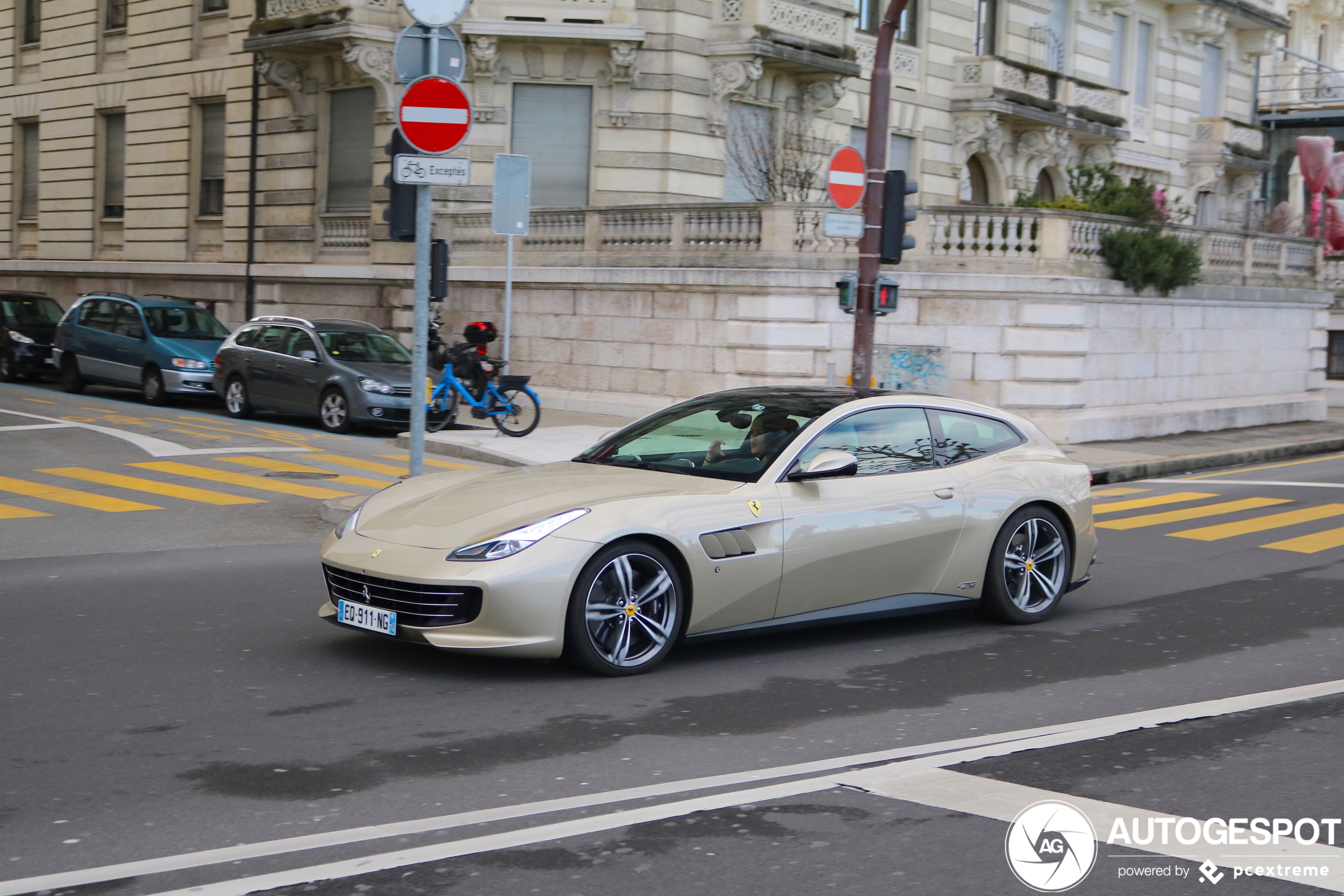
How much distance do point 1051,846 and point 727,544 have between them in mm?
2648

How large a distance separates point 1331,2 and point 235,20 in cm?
3501

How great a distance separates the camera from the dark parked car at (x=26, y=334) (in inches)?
1028

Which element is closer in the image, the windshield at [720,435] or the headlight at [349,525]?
the headlight at [349,525]

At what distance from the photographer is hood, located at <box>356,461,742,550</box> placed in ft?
21.2

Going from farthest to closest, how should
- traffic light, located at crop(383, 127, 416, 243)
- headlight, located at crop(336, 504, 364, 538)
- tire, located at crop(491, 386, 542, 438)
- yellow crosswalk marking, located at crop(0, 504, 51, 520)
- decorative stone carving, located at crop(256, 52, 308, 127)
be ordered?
decorative stone carving, located at crop(256, 52, 308, 127), tire, located at crop(491, 386, 542, 438), yellow crosswalk marking, located at crop(0, 504, 51, 520), traffic light, located at crop(383, 127, 416, 243), headlight, located at crop(336, 504, 364, 538)

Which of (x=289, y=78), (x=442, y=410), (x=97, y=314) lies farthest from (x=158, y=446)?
(x=289, y=78)

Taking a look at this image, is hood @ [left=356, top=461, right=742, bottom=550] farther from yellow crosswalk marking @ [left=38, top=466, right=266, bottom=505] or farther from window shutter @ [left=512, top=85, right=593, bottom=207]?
window shutter @ [left=512, top=85, right=593, bottom=207]

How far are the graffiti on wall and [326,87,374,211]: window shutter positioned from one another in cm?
1183

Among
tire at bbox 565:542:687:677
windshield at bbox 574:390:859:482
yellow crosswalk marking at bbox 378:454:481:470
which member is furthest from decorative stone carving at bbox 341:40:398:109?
tire at bbox 565:542:687:677

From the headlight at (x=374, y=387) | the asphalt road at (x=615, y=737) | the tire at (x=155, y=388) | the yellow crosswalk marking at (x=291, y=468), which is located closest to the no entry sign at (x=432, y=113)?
the asphalt road at (x=615, y=737)

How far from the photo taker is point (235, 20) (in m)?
29.8

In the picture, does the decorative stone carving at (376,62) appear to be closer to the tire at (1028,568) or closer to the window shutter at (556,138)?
the window shutter at (556,138)

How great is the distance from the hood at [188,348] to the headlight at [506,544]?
17.4m

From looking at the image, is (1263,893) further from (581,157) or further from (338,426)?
(581,157)
